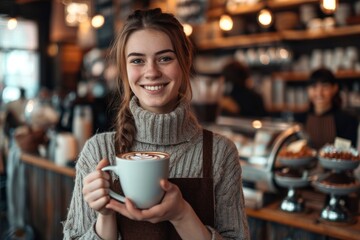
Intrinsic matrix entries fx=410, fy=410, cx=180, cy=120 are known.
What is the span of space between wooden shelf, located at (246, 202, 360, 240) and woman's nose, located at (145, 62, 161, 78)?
1318mm

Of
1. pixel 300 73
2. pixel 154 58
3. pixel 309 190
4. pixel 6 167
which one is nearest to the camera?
pixel 154 58

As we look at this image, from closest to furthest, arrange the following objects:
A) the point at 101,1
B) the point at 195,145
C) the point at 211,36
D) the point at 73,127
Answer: the point at 195,145 → the point at 73,127 → the point at 101,1 → the point at 211,36

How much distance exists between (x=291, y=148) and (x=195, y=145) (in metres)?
1.40

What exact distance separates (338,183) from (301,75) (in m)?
3.30

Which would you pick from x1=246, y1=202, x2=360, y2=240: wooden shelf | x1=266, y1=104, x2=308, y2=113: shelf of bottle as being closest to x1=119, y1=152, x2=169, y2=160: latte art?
x1=246, y1=202, x2=360, y2=240: wooden shelf

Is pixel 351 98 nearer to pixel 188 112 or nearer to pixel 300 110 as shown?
pixel 300 110

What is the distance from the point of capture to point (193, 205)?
119 cm

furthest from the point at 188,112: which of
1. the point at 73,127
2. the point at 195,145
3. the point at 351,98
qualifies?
the point at 351,98

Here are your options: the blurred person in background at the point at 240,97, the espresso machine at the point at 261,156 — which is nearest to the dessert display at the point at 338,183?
the espresso machine at the point at 261,156

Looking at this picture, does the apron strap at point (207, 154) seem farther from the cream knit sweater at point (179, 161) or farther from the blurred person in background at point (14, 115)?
the blurred person in background at point (14, 115)

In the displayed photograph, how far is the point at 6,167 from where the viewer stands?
428 centimetres

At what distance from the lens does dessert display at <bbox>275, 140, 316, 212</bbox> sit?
2.21 meters

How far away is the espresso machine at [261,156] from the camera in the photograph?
236 centimetres

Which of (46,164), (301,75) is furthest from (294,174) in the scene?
(301,75)
